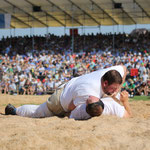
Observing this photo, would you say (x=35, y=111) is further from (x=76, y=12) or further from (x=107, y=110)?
(x=76, y=12)

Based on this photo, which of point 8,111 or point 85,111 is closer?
point 85,111

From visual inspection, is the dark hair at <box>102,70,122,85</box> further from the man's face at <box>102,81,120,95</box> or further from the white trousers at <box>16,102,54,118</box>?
the white trousers at <box>16,102,54,118</box>

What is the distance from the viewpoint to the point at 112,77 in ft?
19.6

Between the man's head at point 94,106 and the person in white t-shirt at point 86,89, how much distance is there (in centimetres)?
19

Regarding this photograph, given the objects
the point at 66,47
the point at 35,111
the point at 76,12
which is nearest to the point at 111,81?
the point at 35,111

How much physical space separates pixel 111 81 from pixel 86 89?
492 mm

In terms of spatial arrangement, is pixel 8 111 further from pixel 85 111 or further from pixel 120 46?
pixel 120 46

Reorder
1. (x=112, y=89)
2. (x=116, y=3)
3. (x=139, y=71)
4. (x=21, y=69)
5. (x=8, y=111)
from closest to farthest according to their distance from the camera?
(x=112, y=89), (x=8, y=111), (x=139, y=71), (x=21, y=69), (x=116, y=3)

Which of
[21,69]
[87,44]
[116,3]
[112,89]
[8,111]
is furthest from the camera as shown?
[87,44]

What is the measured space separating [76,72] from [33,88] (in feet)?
9.25

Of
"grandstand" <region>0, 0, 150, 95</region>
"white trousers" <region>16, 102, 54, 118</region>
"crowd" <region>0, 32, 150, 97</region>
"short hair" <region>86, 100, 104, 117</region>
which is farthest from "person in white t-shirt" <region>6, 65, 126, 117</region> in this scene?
"grandstand" <region>0, 0, 150, 95</region>

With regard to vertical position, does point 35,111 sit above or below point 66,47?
below

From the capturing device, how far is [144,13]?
2869 cm

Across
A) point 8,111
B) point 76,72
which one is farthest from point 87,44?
point 8,111
